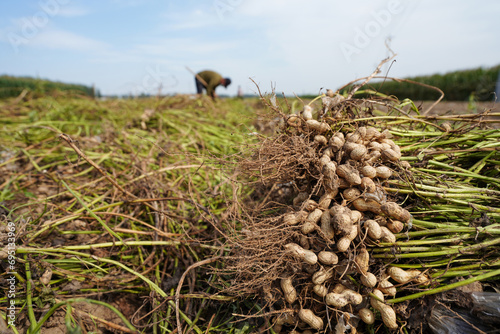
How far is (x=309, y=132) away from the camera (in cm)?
173

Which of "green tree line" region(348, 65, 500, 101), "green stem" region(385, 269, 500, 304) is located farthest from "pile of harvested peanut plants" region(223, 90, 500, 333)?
"green tree line" region(348, 65, 500, 101)

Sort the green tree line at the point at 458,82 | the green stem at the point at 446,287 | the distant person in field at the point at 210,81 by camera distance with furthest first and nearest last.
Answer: the green tree line at the point at 458,82
the distant person in field at the point at 210,81
the green stem at the point at 446,287

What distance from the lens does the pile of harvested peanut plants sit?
1.39 m

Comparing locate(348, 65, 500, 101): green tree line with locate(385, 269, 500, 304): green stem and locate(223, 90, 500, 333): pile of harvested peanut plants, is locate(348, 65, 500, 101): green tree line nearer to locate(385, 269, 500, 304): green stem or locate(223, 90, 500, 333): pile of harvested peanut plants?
locate(223, 90, 500, 333): pile of harvested peanut plants

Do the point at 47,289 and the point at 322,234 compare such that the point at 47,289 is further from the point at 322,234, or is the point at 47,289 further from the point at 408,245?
the point at 408,245

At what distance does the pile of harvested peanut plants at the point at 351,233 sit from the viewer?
4.58 ft

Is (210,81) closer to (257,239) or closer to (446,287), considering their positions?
(257,239)

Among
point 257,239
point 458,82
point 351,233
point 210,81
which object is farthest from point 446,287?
point 458,82

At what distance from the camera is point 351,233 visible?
1.40 metres

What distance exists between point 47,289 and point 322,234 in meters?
1.70

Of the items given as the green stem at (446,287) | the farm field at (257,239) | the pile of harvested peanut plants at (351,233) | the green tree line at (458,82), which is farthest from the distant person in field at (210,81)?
the green tree line at (458,82)

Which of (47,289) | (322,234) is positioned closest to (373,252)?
(322,234)

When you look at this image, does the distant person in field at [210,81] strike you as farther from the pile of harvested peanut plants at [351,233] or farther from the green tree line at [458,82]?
the green tree line at [458,82]

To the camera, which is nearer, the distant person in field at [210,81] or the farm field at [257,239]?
the farm field at [257,239]
